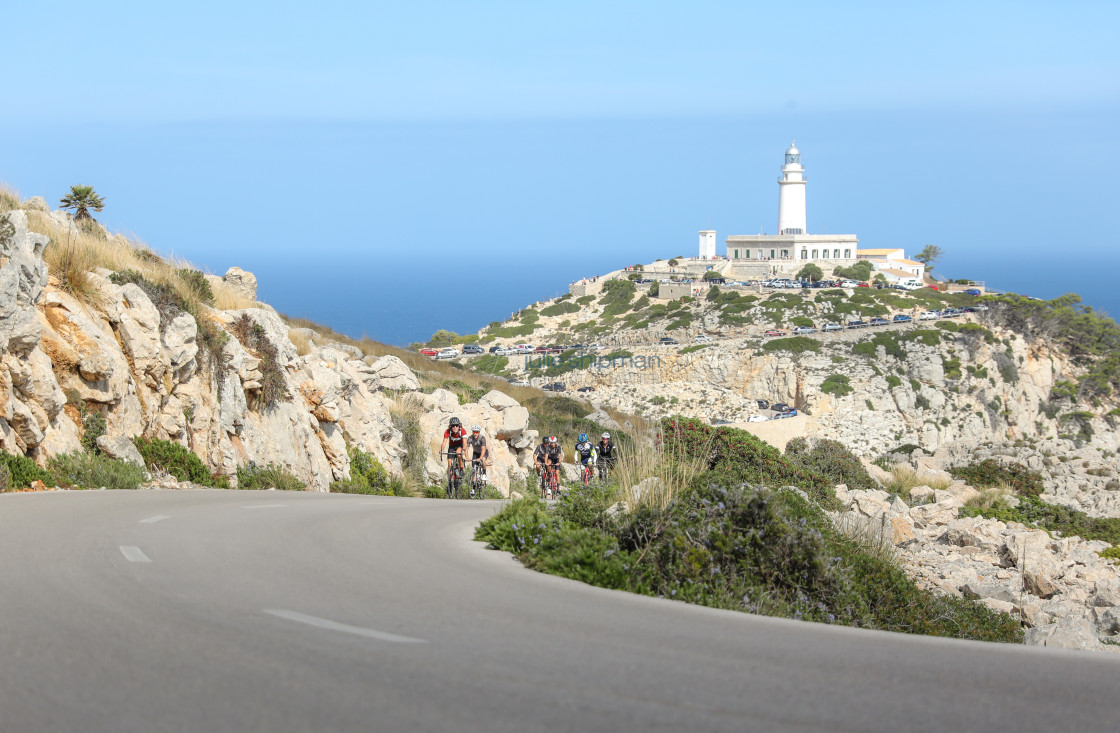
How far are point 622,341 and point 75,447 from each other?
77.5 metres

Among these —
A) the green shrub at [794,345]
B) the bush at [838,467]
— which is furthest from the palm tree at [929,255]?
the bush at [838,467]

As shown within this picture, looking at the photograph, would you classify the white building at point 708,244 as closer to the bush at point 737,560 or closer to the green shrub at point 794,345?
the green shrub at point 794,345

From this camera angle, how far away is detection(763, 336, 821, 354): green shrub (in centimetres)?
7719

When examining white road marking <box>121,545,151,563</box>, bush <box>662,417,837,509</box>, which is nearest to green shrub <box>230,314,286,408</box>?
bush <box>662,417,837,509</box>

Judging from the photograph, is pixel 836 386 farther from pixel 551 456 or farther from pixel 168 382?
pixel 168 382

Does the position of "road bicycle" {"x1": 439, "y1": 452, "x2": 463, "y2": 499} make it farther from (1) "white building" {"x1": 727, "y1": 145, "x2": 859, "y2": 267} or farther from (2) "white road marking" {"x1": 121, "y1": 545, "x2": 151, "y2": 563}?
(1) "white building" {"x1": 727, "y1": 145, "x2": 859, "y2": 267}

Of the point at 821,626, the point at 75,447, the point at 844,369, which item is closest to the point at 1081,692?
the point at 821,626

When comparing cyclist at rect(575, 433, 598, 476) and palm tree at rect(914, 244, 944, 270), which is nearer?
cyclist at rect(575, 433, 598, 476)

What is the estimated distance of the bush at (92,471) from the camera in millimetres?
13539

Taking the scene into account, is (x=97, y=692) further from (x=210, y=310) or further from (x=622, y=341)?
(x=622, y=341)

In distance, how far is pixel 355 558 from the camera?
28.7 feet

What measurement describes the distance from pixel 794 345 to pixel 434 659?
2955 inches

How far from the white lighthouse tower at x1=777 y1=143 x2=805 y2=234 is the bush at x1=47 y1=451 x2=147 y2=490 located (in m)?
118

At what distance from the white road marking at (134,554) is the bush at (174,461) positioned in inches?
290
